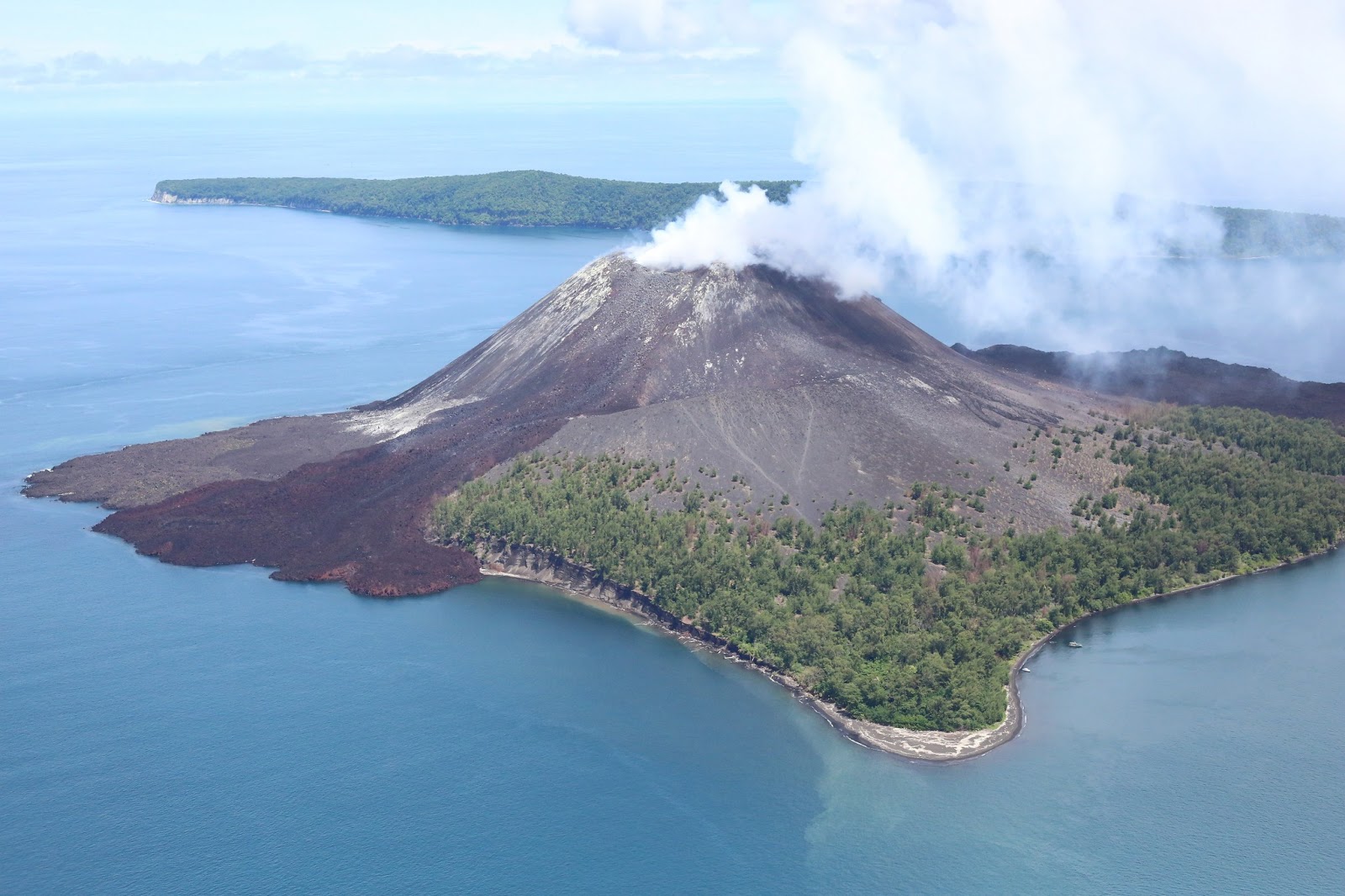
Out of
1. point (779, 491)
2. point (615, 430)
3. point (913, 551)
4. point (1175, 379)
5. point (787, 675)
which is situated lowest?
point (787, 675)

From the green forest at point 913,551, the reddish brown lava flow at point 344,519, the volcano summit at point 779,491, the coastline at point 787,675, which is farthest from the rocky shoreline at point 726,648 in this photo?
the reddish brown lava flow at point 344,519

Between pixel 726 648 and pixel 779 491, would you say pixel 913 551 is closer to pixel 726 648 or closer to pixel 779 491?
pixel 779 491

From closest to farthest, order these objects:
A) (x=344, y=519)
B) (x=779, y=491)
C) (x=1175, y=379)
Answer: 1. (x=779, y=491)
2. (x=344, y=519)
3. (x=1175, y=379)

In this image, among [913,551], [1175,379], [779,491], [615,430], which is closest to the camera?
[913,551]

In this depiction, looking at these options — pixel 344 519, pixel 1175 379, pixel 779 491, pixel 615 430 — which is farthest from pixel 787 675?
pixel 1175 379

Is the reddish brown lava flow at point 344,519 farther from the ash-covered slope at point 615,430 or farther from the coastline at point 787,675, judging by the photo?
the coastline at point 787,675

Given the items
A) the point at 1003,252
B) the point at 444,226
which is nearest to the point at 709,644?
the point at 1003,252

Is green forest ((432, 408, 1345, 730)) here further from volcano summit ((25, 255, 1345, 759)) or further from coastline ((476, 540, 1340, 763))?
coastline ((476, 540, 1340, 763))
